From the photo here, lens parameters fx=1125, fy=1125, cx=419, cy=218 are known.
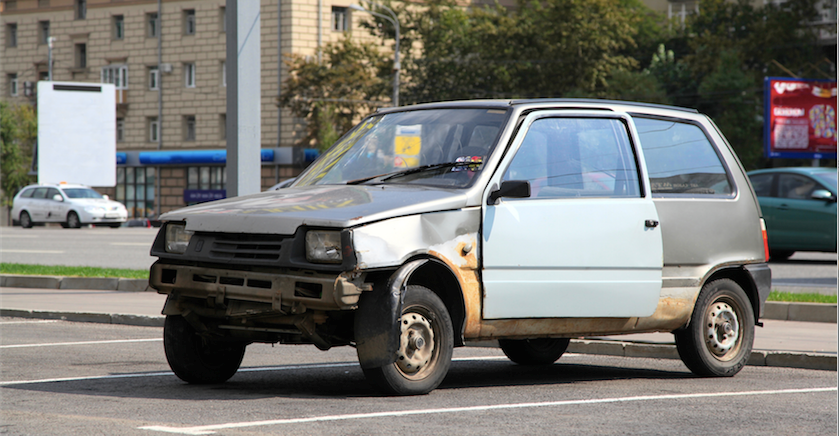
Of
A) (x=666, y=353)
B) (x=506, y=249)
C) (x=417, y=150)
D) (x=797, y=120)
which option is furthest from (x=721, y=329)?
(x=797, y=120)

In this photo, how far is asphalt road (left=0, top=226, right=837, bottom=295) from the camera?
1622 cm

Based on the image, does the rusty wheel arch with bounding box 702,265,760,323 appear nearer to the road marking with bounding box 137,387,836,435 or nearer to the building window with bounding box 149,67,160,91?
the road marking with bounding box 137,387,836,435

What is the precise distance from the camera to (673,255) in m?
7.58

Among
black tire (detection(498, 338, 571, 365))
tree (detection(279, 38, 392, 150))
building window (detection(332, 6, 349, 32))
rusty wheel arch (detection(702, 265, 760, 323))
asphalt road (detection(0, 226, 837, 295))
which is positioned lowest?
asphalt road (detection(0, 226, 837, 295))

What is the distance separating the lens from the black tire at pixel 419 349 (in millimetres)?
6246

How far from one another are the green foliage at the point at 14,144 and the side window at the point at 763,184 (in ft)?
151

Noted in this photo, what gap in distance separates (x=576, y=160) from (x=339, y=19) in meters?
47.7

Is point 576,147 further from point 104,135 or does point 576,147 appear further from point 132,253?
point 104,135

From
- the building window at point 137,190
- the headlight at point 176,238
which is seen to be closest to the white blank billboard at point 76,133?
the building window at point 137,190

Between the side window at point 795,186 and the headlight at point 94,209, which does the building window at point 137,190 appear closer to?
the headlight at point 94,209

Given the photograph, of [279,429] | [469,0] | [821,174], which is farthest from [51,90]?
[279,429]

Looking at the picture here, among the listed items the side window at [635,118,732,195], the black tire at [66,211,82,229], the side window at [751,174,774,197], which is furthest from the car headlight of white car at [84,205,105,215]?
the side window at [635,118,732,195]

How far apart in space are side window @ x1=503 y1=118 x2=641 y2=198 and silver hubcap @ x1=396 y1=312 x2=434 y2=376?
3.59 ft

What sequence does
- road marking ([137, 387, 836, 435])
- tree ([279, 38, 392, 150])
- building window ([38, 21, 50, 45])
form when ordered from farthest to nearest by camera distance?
building window ([38, 21, 50, 45]) < tree ([279, 38, 392, 150]) < road marking ([137, 387, 836, 435])
